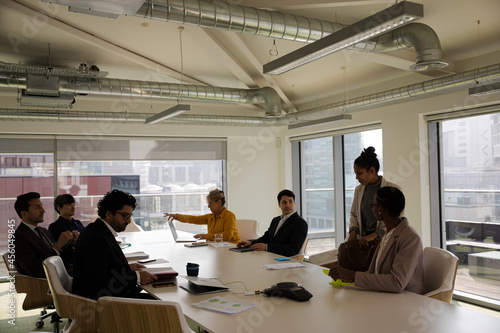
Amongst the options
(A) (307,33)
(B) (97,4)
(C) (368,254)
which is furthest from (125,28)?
(C) (368,254)

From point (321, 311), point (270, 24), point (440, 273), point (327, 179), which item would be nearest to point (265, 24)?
point (270, 24)

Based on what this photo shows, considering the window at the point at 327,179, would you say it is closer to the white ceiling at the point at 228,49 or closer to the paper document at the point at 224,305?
the white ceiling at the point at 228,49

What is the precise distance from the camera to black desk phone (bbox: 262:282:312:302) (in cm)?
259

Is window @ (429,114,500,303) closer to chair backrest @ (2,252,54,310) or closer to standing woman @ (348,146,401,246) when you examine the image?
standing woman @ (348,146,401,246)

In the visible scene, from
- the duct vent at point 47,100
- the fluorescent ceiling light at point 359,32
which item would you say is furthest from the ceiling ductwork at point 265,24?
the duct vent at point 47,100

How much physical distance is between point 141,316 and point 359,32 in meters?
2.38

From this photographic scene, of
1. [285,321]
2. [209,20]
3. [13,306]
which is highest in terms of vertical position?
[209,20]

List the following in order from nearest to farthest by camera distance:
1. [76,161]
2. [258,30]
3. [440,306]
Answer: [440,306] → [258,30] → [76,161]

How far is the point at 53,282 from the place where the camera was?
9.73ft

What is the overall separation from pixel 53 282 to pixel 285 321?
166 cm

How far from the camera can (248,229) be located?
638 centimetres

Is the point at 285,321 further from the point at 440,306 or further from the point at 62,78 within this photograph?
the point at 62,78

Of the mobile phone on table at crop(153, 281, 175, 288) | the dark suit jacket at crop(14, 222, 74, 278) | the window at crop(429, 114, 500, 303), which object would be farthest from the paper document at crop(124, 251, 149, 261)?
the window at crop(429, 114, 500, 303)

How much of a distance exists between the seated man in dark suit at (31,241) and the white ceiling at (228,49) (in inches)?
91.0
